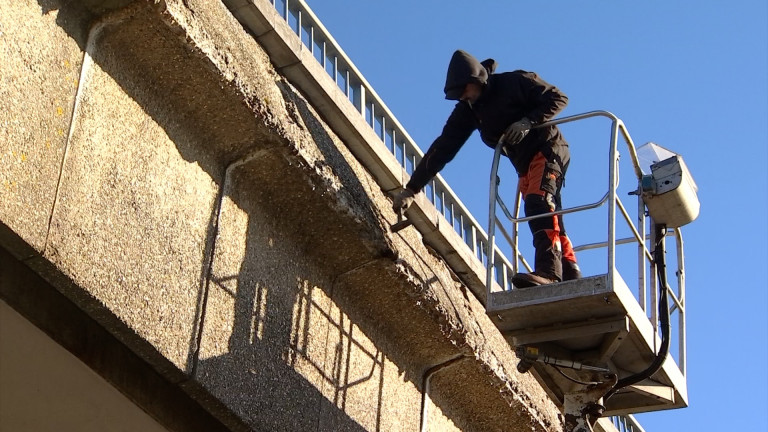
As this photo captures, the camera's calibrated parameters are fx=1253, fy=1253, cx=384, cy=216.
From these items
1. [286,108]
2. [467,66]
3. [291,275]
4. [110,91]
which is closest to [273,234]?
[291,275]

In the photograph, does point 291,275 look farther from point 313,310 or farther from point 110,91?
point 110,91

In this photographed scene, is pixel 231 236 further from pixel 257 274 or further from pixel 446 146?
pixel 446 146

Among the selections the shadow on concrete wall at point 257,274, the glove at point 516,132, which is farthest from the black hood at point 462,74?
the shadow on concrete wall at point 257,274

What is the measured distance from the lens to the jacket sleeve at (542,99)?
791 cm

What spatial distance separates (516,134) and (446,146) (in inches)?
21.5

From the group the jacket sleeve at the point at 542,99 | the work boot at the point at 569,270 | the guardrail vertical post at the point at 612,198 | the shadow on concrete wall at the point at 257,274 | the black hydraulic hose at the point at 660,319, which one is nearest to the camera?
the shadow on concrete wall at the point at 257,274

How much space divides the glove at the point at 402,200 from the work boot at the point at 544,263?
82 centimetres

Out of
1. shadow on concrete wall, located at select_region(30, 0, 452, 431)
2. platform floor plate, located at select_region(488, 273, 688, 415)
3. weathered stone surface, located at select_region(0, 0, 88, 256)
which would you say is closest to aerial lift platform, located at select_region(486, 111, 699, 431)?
platform floor plate, located at select_region(488, 273, 688, 415)

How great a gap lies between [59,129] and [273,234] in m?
1.62

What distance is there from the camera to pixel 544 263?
7.50 meters

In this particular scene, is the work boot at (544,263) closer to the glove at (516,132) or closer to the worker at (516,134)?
the worker at (516,134)

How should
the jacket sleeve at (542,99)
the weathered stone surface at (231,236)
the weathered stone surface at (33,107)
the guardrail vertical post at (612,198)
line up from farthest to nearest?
1. the jacket sleeve at (542,99)
2. the guardrail vertical post at (612,198)
3. the weathered stone surface at (231,236)
4. the weathered stone surface at (33,107)

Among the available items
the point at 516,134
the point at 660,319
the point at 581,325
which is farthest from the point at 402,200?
the point at 660,319

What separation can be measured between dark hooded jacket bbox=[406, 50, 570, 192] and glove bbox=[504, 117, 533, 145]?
0.11 meters
